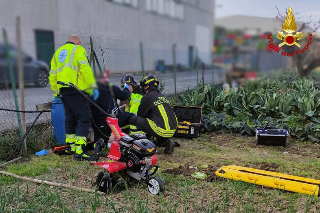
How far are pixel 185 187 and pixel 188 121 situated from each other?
10.7ft

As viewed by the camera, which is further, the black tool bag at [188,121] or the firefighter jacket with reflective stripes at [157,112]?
the black tool bag at [188,121]

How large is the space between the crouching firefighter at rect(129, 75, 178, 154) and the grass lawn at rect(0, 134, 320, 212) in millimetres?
498

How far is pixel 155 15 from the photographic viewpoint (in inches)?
575

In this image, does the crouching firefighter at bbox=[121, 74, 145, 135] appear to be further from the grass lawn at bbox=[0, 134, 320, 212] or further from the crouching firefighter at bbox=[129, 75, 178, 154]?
the grass lawn at bbox=[0, 134, 320, 212]

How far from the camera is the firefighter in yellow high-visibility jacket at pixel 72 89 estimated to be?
3.94m

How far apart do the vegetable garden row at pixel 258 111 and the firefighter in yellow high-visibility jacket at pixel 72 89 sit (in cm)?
293

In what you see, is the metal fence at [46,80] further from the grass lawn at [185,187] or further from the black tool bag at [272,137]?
the black tool bag at [272,137]

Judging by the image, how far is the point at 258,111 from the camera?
6699 millimetres

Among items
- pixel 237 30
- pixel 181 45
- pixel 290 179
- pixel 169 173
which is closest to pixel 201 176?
pixel 169 173

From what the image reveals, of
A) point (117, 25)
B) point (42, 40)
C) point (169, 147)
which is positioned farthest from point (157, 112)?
point (117, 25)

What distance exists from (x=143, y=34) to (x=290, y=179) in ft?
40.8

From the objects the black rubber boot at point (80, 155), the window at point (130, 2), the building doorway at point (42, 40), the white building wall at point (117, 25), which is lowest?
the black rubber boot at point (80, 155)

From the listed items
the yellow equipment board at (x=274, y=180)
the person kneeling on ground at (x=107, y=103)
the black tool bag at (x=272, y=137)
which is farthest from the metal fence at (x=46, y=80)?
the black tool bag at (x=272, y=137)

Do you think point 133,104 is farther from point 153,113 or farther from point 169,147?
point 169,147
